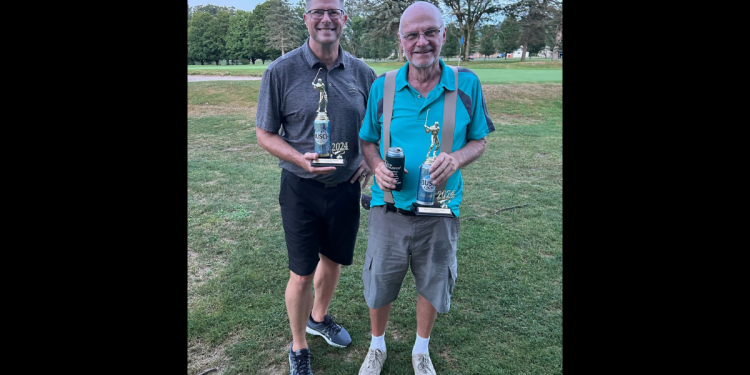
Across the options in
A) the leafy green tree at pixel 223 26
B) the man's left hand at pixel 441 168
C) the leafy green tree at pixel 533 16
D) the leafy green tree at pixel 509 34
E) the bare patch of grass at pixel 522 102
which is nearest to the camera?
the man's left hand at pixel 441 168

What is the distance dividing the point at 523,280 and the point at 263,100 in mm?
3218

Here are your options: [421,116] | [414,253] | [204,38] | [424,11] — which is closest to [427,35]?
[424,11]

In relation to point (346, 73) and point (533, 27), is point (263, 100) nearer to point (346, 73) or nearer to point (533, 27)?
point (346, 73)

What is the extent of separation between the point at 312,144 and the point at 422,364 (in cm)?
175

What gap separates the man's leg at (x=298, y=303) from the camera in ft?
9.06

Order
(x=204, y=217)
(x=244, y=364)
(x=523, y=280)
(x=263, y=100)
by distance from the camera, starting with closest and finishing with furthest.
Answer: (x=263, y=100) < (x=244, y=364) < (x=523, y=280) < (x=204, y=217)

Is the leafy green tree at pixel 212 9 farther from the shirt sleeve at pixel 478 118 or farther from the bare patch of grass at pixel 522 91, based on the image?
the shirt sleeve at pixel 478 118

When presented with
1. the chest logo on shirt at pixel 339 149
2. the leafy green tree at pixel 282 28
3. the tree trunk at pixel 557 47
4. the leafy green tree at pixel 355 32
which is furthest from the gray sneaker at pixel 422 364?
the tree trunk at pixel 557 47

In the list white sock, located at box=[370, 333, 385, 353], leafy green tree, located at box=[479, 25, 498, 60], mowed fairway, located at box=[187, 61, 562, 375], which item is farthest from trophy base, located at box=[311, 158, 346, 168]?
leafy green tree, located at box=[479, 25, 498, 60]

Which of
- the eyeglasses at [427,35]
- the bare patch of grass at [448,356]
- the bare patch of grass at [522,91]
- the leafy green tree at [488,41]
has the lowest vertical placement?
the bare patch of grass at [448,356]

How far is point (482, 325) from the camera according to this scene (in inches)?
138

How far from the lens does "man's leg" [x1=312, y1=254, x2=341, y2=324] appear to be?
3076 millimetres

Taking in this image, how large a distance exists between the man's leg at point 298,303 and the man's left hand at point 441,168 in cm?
113

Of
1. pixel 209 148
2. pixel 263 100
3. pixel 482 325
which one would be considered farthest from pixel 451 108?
pixel 209 148
